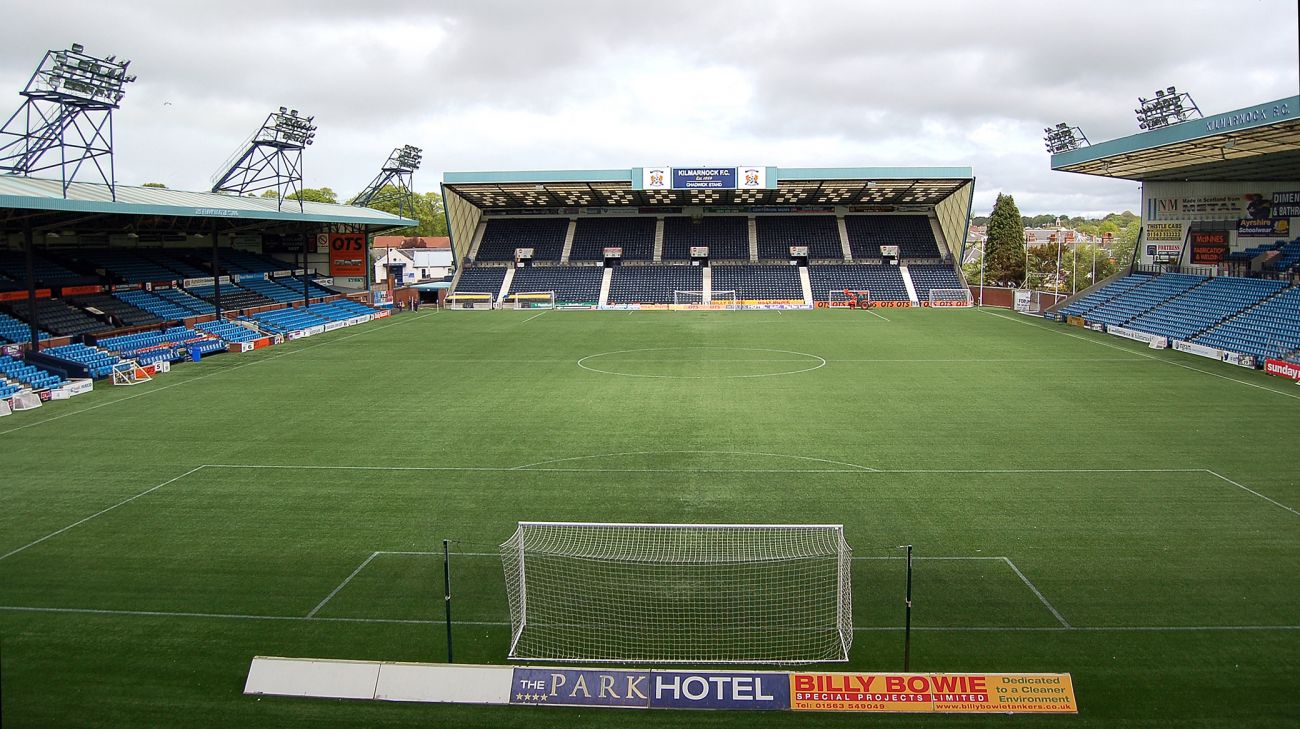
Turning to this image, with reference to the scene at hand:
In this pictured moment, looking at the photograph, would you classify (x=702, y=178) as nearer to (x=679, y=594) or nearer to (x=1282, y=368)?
(x=1282, y=368)

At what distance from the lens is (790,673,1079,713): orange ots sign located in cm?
812

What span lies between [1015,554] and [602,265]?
52.2m

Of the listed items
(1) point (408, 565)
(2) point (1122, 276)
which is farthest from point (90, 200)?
(2) point (1122, 276)

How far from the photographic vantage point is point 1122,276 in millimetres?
45250

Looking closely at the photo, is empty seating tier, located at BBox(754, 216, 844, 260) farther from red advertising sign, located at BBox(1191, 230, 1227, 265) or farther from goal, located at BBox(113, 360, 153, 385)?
goal, located at BBox(113, 360, 153, 385)

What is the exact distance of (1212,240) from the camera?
39.8 meters

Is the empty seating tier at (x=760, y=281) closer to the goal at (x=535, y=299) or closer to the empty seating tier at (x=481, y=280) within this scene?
the goal at (x=535, y=299)

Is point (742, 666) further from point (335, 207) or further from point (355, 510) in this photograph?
point (335, 207)

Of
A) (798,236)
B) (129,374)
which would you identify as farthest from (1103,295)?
(129,374)

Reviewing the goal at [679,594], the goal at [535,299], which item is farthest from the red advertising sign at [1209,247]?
the goal at [535,299]

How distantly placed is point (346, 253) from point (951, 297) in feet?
138

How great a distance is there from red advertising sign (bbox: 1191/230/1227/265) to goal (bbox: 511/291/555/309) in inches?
1521

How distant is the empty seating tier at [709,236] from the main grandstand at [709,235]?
4.5 inches

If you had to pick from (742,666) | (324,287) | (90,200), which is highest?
(90,200)
